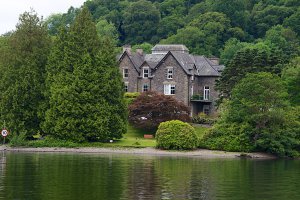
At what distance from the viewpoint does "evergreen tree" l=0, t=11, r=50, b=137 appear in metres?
84.3

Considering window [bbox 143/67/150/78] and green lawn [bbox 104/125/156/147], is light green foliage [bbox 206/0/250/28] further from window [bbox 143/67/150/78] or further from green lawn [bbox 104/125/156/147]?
green lawn [bbox 104/125/156/147]

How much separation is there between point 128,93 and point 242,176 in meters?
49.7

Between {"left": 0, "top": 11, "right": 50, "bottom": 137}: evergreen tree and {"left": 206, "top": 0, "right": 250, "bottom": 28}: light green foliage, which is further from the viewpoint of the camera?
{"left": 206, "top": 0, "right": 250, "bottom": 28}: light green foliage

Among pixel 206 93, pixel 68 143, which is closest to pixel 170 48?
pixel 206 93

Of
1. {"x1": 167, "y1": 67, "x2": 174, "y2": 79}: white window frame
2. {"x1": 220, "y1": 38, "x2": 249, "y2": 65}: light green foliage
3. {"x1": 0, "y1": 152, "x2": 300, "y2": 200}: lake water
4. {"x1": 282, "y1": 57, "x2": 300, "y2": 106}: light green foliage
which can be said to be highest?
{"x1": 220, "y1": 38, "x2": 249, "y2": 65}: light green foliage

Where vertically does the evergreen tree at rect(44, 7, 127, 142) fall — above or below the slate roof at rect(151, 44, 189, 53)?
below

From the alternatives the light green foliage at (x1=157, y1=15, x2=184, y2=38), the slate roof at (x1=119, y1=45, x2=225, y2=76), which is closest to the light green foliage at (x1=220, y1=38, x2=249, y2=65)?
the light green foliage at (x1=157, y1=15, x2=184, y2=38)

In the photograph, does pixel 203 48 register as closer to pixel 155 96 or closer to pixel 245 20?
pixel 245 20

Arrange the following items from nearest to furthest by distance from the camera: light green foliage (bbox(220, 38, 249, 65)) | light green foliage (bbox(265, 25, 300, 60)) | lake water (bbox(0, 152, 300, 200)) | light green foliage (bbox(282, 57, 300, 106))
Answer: lake water (bbox(0, 152, 300, 200)) < light green foliage (bbox(282, 57, 300, 106)) < light green foliage (bbox(220, 38, 249, 65)) < light green foliage (bbox(265, 25, 300, 60))

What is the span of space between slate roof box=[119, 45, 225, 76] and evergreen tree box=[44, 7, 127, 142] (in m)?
20.6

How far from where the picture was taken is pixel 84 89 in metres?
83.9

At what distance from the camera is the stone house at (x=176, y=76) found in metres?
106

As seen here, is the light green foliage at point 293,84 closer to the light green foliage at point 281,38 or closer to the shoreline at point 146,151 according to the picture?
the shoreline at point 146,151

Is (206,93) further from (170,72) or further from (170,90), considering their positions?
(170,72)
